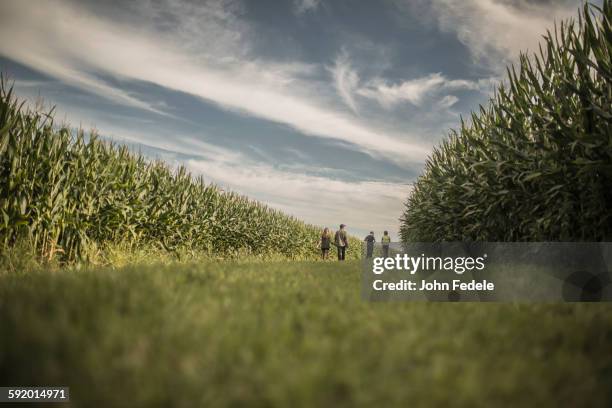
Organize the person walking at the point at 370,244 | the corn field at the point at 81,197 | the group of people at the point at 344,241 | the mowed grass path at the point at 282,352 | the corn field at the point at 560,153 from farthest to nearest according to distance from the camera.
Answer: the person walking at the point at 370,244, the group of people at the point at 344,241, the corn field at the point at 81,197, the corn field at the point at 560,153, the mowed grass path at the point at 282,352

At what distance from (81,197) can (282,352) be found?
8426 millimetres

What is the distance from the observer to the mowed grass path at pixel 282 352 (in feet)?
6.51

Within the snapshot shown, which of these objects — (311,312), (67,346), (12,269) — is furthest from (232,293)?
(12,269)

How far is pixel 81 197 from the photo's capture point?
8789 mm

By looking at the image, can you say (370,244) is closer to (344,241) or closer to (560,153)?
(344,241)

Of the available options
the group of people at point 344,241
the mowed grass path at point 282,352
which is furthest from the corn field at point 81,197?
the group of people at point 344,241

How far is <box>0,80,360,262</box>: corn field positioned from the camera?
7379mm

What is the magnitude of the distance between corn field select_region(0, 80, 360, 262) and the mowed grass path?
5.15 metres

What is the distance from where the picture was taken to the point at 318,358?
7.52ft

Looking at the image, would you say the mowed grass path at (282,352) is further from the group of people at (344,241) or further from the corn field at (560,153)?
the group of people at (344,241)

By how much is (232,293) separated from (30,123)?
7350 mm

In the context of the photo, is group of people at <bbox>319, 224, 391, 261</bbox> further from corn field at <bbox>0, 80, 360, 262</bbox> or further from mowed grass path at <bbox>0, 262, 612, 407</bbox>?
mowed grass path at <bbox>0, 262, 612, 407</bbox>

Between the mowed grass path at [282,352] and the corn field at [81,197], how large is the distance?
16.9 feet

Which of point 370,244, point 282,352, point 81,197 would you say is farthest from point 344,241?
point 282,352
